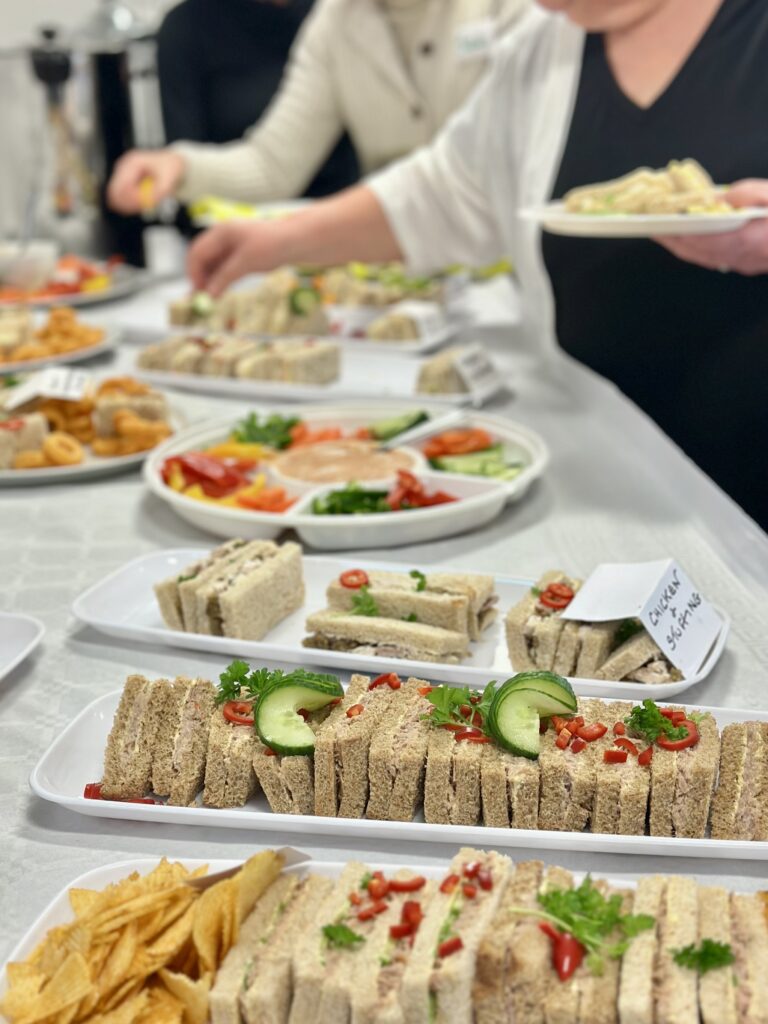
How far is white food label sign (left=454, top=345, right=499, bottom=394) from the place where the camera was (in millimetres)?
3547

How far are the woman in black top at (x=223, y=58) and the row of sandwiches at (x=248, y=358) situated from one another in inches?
180

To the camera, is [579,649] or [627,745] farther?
[579,649]

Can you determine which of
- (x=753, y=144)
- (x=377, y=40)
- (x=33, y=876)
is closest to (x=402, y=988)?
(x=33, y=876)

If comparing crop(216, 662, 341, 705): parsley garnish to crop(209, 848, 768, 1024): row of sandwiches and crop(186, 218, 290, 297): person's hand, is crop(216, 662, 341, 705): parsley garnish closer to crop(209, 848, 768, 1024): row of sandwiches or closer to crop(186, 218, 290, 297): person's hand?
crop(209, 848, 768, 1024): row of sandwiches

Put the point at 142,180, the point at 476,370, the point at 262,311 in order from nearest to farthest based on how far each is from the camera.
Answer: the point at 476,370, the point at 262,311, the point at 142,180

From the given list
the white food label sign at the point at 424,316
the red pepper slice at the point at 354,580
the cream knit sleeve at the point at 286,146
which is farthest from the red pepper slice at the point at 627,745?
the cream knit sleeve at the point at 286,146

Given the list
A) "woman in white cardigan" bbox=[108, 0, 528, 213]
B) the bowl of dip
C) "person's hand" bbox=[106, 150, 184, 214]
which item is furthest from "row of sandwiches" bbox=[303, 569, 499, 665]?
"person's hand" bbox=[106, 150, 184, 214]

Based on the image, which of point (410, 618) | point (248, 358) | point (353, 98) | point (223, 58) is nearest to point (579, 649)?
point (410, 618)

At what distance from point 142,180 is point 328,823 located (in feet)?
15.4

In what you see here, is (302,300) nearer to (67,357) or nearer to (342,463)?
(67,357)

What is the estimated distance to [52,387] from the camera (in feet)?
10.8

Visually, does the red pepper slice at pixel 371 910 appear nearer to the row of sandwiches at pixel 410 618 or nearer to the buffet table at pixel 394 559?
the buffet table at pixel 394 559

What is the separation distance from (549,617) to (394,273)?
3.29 meters

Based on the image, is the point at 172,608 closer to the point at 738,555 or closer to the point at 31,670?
the point at 31,670
